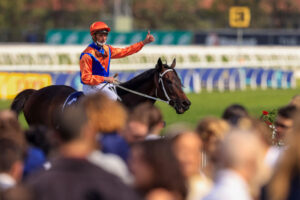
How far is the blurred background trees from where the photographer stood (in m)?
66.3

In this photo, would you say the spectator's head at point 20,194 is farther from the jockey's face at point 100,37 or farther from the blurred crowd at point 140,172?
the jockey's face at point 100,37

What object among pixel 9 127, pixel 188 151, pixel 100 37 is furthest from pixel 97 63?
pixel 188 151

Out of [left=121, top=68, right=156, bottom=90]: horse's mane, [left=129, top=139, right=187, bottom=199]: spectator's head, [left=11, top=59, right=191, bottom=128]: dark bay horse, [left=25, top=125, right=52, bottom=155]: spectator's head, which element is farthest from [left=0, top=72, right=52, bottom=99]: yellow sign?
[left=129, top=139, right=187, bottom=199]: spectator's head

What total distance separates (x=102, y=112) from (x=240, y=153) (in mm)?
1637

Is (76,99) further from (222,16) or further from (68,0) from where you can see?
(222,16)

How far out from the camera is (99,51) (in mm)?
11984

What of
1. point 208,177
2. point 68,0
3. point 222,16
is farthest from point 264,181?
point 222,16

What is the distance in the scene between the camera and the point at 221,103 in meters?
25.0

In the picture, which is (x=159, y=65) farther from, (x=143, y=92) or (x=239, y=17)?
(x=239, y=17)

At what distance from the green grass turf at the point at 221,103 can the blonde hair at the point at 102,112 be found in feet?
41.6

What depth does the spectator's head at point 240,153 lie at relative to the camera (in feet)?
Result: 14.6

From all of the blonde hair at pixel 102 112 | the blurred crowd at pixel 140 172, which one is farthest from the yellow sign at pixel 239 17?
the blurred crowd at pixel 140 172

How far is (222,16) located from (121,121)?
6588 centimetres

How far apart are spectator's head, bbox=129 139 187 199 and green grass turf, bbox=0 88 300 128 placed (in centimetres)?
1400
